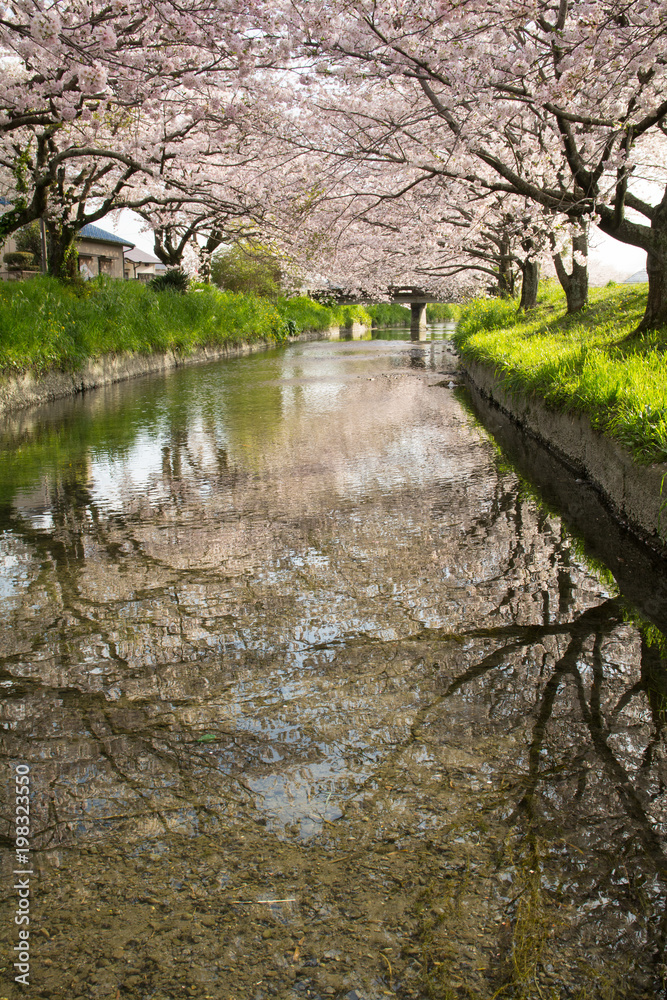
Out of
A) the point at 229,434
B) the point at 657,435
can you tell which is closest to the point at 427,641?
the point at 657,435

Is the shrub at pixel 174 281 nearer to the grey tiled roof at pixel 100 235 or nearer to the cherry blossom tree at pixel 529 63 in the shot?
the cherry blossom tree at pixel 529 63

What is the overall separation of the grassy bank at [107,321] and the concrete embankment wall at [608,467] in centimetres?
838

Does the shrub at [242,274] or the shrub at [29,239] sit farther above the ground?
the shrub at [29,239]

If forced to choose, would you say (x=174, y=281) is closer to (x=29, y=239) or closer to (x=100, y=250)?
(x=29, y=239)

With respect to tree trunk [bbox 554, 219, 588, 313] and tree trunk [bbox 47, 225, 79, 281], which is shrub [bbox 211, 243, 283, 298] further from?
tree trunk [bbox 554, 219, 588, 313]

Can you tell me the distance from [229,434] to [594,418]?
17.5 ft

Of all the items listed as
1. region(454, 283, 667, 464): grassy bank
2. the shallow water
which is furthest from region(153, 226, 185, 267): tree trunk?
the shallow water

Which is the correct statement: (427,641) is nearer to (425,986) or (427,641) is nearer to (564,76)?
(425,986)

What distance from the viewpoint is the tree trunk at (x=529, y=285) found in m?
20.6

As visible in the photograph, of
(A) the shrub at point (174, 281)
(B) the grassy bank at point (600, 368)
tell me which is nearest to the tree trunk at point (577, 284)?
(B) the grassy bank at point (600, 368)

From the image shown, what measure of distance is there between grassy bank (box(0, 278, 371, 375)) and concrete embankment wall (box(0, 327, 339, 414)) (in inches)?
6.6

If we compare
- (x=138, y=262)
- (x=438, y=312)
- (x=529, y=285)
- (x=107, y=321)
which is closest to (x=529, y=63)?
(x=107, y=321)

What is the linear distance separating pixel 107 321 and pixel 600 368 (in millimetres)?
12570

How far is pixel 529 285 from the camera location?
2077cm
